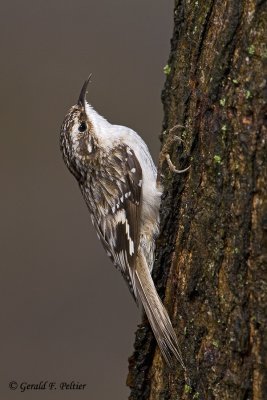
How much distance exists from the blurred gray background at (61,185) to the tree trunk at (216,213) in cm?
287

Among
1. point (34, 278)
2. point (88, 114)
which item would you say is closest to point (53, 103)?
point (34, 278)

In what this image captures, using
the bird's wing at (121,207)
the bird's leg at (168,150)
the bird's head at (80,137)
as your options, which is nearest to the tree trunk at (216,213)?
the bird's leg at (168,150)

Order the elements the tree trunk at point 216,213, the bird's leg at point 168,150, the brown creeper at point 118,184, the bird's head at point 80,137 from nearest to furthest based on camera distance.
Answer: the tree trunk at point 216,213, the bird's leg at point 168,150, the brown creeper at point 118,184, the bird's head at point 80,137

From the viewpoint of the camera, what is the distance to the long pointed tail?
9.38ft

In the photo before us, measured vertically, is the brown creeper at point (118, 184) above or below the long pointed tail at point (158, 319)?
above

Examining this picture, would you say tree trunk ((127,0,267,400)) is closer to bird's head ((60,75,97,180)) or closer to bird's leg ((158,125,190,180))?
bird's leg ((158,125,190,180))

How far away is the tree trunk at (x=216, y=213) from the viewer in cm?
255

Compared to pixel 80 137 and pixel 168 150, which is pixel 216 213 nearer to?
pixel 168 150

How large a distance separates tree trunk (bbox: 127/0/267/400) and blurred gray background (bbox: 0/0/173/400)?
2869mm

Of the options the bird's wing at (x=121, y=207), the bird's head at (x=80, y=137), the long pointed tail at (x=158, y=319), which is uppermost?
the bird's head at (x=80, y=137)

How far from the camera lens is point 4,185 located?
264 inches

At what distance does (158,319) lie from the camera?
3006 millimetres

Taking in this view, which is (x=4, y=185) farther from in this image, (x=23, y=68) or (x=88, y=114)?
(x=88, y=114)

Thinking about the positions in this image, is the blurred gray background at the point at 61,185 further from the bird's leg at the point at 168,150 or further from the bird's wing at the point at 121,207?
the bird's leg at the point at 168,150
